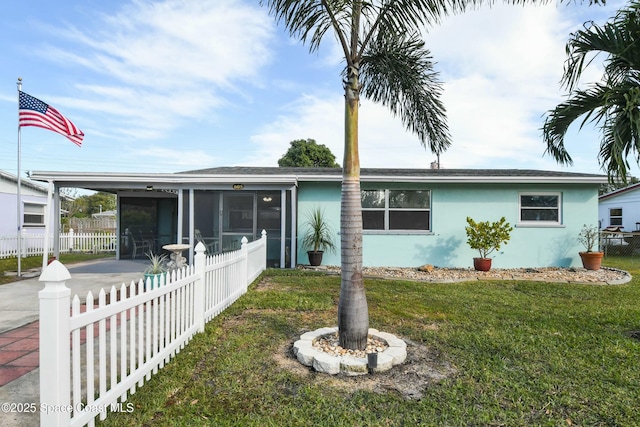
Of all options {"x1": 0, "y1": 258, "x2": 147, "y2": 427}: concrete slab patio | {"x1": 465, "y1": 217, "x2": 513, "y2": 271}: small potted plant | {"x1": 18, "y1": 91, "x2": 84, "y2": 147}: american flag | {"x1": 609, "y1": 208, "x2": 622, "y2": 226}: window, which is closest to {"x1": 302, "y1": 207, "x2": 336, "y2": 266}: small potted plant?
{"x1": 465, "y1": 217, "x2": 513, "y2": 271}: small potted plant

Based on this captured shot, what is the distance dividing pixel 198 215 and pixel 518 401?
8694mm

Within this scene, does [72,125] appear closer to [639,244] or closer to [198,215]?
[198,215]

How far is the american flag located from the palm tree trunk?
7.27m

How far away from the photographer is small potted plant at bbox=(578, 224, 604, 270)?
926 centimetres

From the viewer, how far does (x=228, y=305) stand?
216 inches

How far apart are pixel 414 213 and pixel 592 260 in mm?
4659

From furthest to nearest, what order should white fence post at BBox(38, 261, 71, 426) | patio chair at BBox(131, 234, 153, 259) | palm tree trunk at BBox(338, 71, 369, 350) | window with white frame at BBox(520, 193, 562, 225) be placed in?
patio chair at BBox(131, 234, 153, 259) → window with white frame at BBox(520, 193, 562, 225) → palm tree trunk at BBox(338, 71, 369, 350) → white fence post at BBox(38, 261, 71, 426)

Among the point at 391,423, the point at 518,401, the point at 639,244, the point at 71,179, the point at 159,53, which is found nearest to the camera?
the point at 391,423

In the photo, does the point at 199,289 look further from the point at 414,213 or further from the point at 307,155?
the point at 307,155

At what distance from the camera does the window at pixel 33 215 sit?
15.7 m

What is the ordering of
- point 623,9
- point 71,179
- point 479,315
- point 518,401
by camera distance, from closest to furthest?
point 518,401
point 623,9
point 479,315
point 71,179

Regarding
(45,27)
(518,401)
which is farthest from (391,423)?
(45,27)

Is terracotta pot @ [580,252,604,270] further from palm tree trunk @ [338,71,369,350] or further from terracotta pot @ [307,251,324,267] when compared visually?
palm tree trunk @ [338,71,369,350]

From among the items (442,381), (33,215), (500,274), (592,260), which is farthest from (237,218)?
(33,215)
